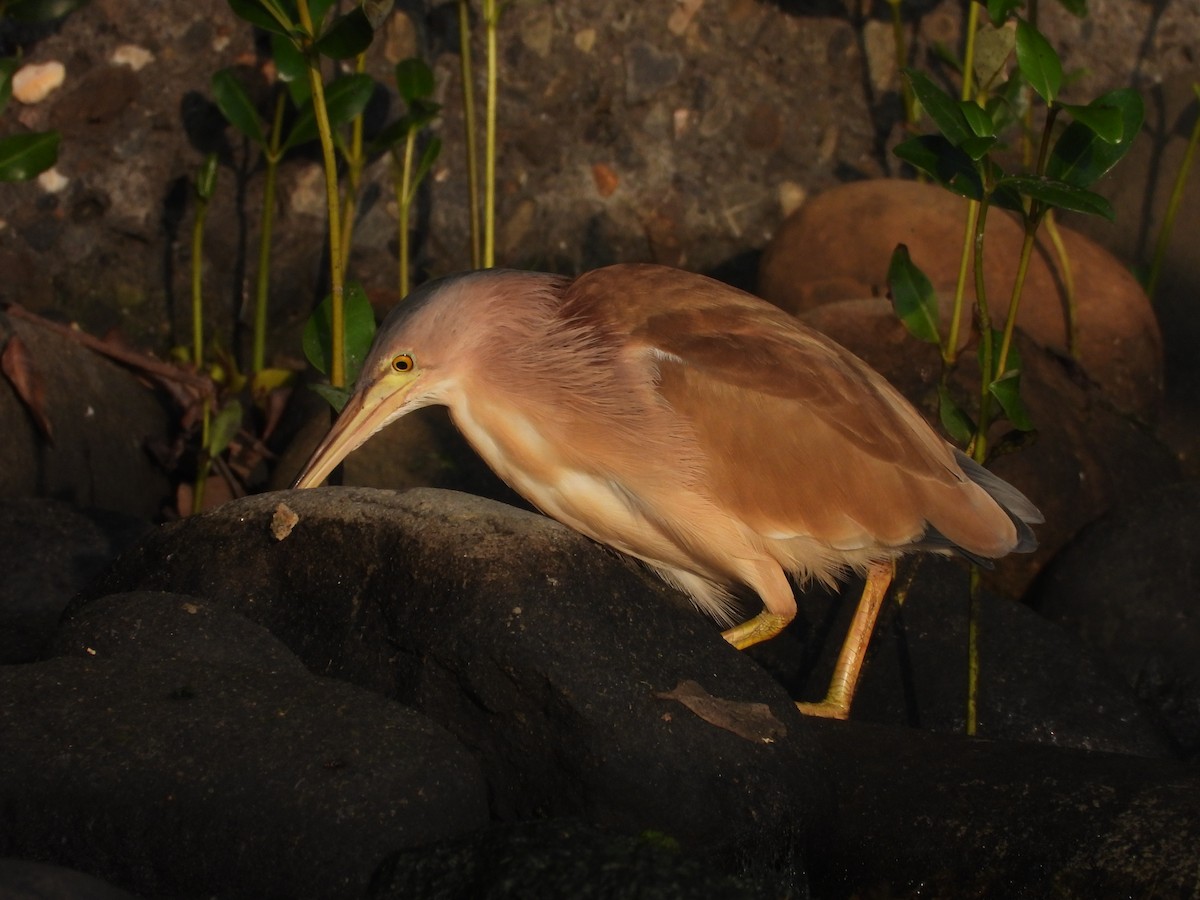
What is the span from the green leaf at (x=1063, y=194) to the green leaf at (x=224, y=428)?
283cm

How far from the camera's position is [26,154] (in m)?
4.79

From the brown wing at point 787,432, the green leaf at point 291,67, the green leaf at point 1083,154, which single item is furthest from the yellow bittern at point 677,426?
the green leaf at point 291,67

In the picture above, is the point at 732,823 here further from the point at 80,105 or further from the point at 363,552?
the point at 80,105

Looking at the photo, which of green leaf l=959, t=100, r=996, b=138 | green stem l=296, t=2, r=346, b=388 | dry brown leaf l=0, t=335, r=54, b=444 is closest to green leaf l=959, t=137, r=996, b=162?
green leaf l=959, t=100, r=996, b=138

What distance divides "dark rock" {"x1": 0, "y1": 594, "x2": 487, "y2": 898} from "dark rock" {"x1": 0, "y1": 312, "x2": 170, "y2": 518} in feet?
6.78

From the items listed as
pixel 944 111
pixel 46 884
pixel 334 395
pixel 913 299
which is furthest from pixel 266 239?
pixel 46 884

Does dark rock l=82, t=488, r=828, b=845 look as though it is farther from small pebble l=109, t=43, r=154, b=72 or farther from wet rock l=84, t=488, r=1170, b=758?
small pebble l=109, t=43, r=154, b=72

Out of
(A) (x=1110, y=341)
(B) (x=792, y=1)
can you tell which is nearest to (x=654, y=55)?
(B) (x=792, y=1)

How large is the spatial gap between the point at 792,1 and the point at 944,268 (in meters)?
1.64

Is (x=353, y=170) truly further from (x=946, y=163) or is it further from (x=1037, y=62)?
(x=1037, y=62)

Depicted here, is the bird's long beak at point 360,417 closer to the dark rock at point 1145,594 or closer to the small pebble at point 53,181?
the dark rock at point 1145,594

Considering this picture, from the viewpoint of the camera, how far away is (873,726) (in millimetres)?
3686

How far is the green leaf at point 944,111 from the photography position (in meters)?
3.86

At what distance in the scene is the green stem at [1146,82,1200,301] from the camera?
6368 mm
